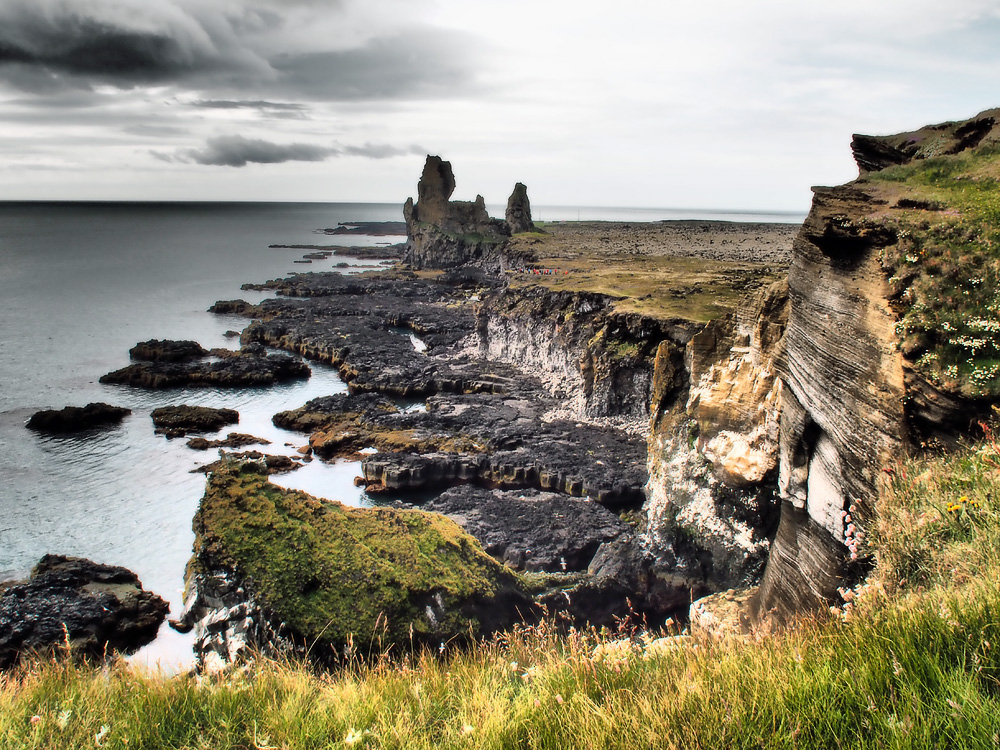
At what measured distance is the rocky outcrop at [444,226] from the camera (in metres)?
106

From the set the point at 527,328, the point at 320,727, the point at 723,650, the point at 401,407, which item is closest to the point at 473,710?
the point at 320,727

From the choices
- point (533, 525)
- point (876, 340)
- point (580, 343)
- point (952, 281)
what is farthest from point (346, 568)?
point (580, 343)

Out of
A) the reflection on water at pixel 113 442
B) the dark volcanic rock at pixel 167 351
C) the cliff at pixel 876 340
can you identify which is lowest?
the reflection on water at pixel 113 442

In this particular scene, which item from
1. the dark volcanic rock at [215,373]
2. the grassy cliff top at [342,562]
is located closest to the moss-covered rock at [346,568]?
the grassy cliff top at [342,562]

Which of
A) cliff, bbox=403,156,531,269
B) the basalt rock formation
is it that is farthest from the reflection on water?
cliff, bbox=403,156,531,269

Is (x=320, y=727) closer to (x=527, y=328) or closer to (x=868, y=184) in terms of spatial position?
(x=868, y=184)

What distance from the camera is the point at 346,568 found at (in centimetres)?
1370

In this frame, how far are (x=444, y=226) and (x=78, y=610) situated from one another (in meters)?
97.2

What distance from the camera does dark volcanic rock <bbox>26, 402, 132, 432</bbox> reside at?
35.1 m

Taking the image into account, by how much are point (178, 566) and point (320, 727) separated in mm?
20525

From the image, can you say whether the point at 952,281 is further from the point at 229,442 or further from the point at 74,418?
the point at 74,418

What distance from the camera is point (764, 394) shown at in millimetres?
15359

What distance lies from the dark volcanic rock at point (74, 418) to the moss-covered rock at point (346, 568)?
A: 2547 cm

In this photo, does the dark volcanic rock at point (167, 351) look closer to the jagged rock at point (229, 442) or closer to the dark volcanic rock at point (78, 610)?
the jagged rock at point (229, 442)
